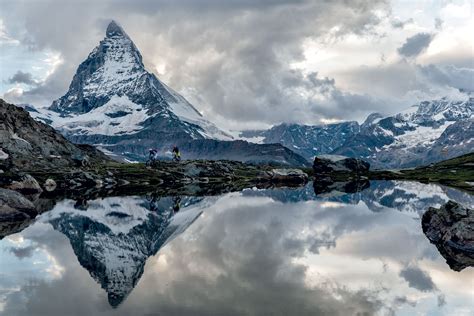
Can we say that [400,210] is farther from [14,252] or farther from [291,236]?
[14,252]

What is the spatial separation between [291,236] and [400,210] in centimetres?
5534

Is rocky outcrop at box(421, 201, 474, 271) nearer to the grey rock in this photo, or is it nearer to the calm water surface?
the calm water surface

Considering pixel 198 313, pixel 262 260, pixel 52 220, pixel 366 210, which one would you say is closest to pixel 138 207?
pixel 52 220

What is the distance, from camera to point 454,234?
70.6 m

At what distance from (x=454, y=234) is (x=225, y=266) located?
107 feet

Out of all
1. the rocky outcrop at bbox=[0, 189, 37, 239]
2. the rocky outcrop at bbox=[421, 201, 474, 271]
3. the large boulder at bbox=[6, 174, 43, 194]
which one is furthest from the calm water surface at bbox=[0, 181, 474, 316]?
the large boulder at bbox=[6, 174, 43, 194]

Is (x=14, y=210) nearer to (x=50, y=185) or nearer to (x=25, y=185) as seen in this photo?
(x=25, y=185)

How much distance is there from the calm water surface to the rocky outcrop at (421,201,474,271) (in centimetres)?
170

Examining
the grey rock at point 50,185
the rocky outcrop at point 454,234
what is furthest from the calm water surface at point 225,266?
the grey rock at point 50,185

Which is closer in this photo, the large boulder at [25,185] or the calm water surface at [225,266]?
the calm water surface at [225,266]

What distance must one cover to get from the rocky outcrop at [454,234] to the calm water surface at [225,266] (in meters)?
1.70

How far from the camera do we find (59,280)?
53.4 m

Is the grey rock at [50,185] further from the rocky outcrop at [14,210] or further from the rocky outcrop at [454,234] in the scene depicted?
the rocky outcrop at [454,234]

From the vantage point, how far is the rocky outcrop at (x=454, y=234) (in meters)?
63.0
